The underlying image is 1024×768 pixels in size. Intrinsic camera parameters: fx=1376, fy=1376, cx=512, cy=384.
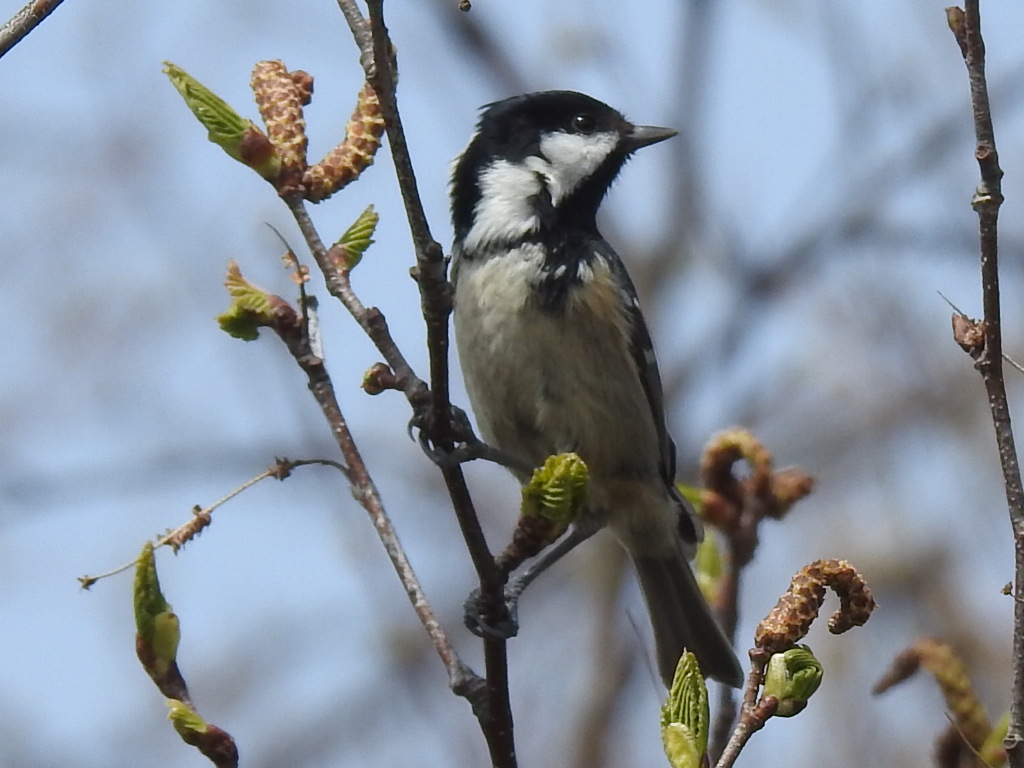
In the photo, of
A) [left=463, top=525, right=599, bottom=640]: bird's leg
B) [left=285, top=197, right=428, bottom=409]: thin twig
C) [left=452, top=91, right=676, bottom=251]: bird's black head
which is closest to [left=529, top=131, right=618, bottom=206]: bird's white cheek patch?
[left=452, top=91, right=676, bottom=251]: bird's black head

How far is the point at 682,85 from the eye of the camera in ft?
19.0

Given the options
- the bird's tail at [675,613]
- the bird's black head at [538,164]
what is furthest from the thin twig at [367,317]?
the bird's tail at [675,613]

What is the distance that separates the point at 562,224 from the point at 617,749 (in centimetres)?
202

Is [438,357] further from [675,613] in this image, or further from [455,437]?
[675,613]

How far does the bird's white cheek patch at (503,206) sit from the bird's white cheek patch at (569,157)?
0.07m

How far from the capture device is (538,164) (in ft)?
12.9

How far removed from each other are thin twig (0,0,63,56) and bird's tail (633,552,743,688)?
2.70 meters

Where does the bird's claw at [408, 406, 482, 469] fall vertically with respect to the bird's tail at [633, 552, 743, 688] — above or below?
above

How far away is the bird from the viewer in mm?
3559

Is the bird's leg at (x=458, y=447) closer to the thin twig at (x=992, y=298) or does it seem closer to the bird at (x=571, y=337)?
the bird at (x=571, y=337)

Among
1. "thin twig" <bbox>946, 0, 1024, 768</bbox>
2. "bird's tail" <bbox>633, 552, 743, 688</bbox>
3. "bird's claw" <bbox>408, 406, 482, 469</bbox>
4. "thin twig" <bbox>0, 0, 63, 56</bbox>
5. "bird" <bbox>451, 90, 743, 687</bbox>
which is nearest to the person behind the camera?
"thin twig" <bbox>946, 0, 1024, 768</bbox>

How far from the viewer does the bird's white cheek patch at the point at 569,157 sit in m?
3.88

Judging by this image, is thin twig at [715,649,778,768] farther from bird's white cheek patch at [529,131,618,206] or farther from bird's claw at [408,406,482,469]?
bird's white cheek patch at [529,131,618,206]

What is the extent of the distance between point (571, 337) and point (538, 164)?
2.01 ft
